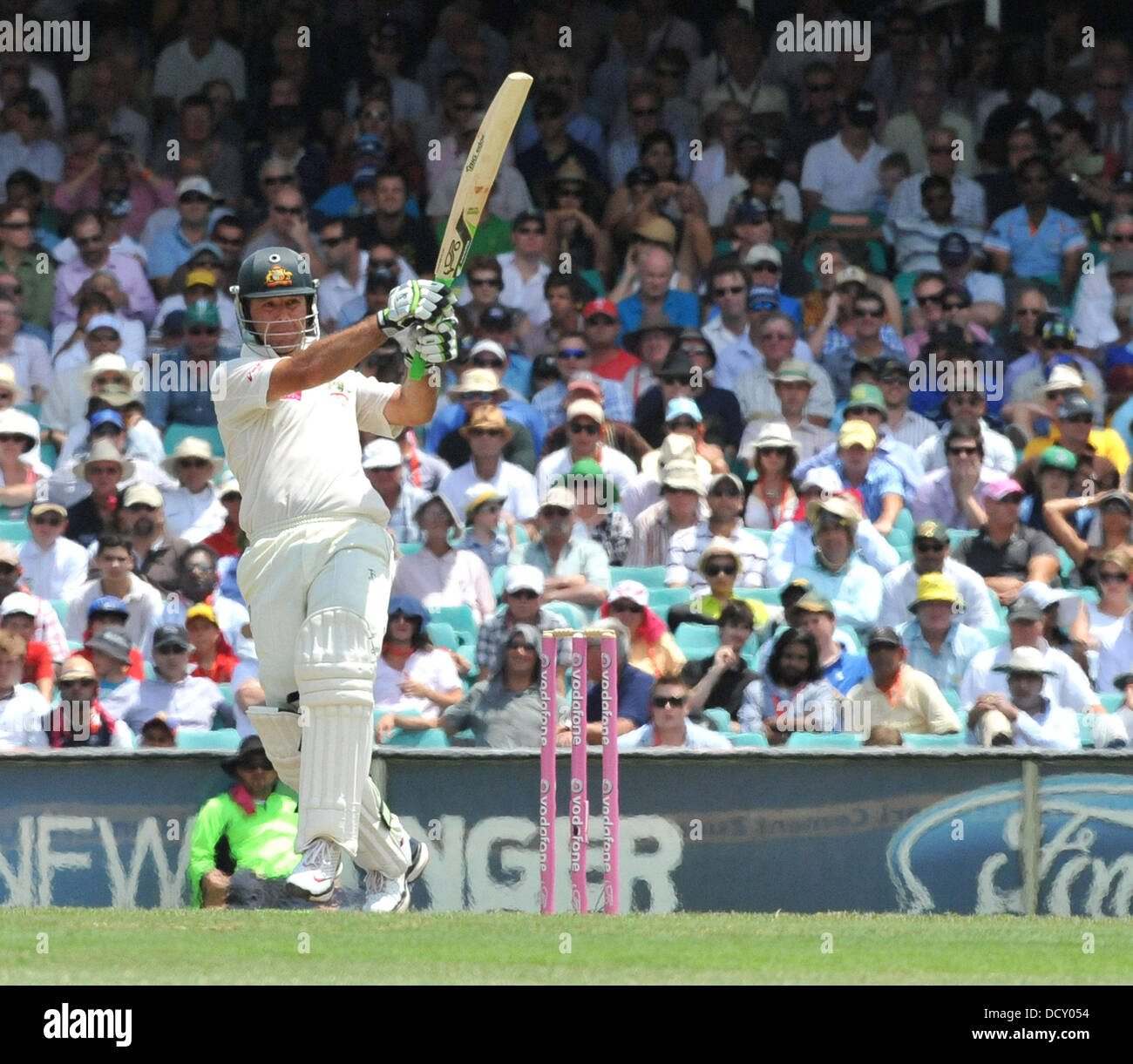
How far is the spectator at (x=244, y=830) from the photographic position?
29.0 ft

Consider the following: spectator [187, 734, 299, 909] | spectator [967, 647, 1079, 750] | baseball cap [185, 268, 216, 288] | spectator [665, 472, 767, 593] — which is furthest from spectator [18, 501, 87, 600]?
spectator [967, 647, 1079, 750]

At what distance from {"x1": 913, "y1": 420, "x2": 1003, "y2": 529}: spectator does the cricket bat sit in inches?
238

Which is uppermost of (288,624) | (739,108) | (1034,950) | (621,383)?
(739,108)

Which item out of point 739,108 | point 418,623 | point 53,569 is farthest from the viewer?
point 739,108

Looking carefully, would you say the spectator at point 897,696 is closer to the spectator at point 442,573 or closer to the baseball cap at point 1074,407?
Answer: the spectator at point 442,573

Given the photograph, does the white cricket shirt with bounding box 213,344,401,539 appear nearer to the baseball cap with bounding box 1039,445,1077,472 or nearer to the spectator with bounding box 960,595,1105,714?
the spectator with bounding box 960,595,1105,714

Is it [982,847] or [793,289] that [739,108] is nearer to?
[793,289]

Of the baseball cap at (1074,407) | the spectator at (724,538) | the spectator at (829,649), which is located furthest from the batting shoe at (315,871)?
the baseball cap at (1074,407)

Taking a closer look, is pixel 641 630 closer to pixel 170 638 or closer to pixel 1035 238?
pixel 170 638

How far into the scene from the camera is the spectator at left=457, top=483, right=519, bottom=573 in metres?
12.6

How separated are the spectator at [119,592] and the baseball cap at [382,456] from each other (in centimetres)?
142

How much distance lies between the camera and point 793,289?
15.2 meters

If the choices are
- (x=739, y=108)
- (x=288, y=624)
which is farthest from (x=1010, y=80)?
(x=288, y=624)

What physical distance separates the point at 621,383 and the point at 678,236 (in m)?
1.71
